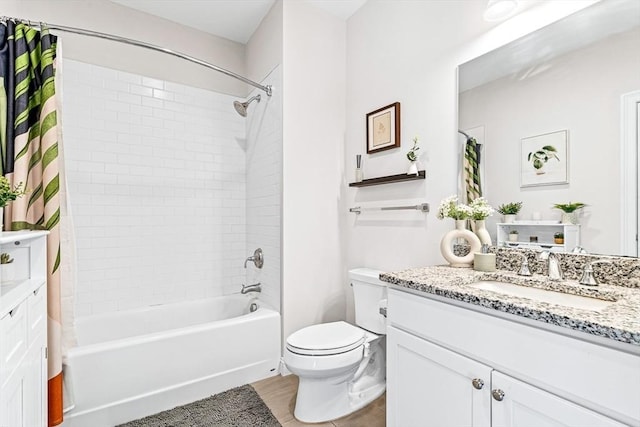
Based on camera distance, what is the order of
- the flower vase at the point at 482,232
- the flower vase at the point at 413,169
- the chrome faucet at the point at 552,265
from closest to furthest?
the chrome faucet at the point at 552,265 → the flower vase at the point at 482,232 → the flower vase at the point at 413,169

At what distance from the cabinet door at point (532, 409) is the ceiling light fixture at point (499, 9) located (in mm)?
1538

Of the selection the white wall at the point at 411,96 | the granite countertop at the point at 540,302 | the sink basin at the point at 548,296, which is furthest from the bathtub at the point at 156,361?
the sink basin at the point at 548,296

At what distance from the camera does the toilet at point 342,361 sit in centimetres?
165

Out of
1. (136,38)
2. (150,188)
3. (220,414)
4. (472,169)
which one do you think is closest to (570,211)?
(472,169)

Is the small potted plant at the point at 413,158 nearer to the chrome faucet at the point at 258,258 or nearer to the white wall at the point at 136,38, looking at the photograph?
the chrome faucet at the point at 258,258

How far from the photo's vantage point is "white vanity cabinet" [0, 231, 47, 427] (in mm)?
987

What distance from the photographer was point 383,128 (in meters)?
2.17

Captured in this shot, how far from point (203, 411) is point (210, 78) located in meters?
2.51

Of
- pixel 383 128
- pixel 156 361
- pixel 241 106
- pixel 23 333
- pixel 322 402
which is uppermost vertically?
pixel 241 106

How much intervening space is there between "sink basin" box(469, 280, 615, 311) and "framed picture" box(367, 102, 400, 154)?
3.50ft

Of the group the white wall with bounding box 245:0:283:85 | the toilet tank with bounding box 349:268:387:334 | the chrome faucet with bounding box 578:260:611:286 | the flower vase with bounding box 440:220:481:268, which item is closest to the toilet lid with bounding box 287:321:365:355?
the toilet tank with bounding box 349:268:387:334

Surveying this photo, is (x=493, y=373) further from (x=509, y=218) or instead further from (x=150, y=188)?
(x=150, y=188)

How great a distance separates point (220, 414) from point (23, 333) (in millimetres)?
1065

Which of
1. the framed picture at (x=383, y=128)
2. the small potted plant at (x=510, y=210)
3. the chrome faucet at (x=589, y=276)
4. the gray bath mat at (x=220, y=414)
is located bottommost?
the gray bath mat at (x=220, y=414)
